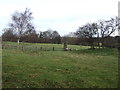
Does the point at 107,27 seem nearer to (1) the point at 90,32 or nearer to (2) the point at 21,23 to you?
(1) the point at 90,32

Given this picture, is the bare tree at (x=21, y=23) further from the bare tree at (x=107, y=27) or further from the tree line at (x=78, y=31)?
the bare tree at (x=107, y=27)

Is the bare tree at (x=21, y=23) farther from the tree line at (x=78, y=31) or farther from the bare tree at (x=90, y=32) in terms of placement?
the bare tree at (x=90, y=32)

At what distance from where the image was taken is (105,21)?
117 feet

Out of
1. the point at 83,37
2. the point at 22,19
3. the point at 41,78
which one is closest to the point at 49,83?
the point at 41,78

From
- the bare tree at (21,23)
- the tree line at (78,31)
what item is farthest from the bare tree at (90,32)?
the bare tree at (21,23)

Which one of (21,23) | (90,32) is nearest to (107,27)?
(90,32)

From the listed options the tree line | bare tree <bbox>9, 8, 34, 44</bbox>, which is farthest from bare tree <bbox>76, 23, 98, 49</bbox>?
bare tree <bbox>9, 8, 34, 44</bbox>

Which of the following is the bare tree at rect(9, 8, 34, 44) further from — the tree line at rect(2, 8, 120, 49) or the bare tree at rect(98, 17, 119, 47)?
the bare tree at rect(98, 17, 119, 47)

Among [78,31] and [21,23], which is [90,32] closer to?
[78,31]

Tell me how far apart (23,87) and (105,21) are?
32.6 meters

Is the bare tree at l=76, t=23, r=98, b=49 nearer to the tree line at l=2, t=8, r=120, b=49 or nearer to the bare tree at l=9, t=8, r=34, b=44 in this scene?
the tree line at l=2, t=8, r=120, b=49

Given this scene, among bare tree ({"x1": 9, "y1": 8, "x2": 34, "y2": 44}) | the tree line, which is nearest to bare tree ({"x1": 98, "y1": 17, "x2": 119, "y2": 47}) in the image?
the tree line

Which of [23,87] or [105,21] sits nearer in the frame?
[23,87]

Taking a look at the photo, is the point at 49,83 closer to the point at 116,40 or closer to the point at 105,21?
the point at 116,40
